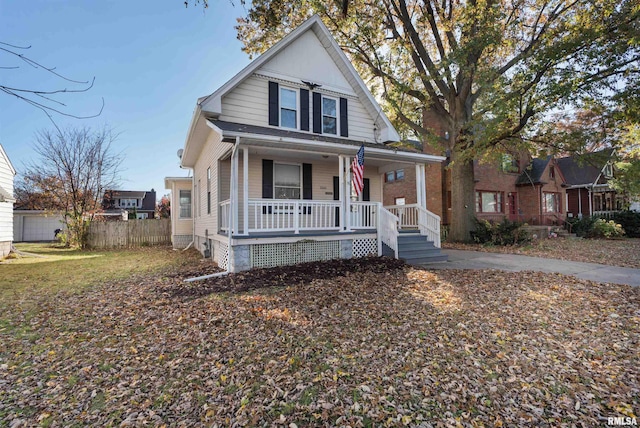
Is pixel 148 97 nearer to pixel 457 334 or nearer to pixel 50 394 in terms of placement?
pixel 50 394

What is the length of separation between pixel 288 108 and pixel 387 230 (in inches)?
208

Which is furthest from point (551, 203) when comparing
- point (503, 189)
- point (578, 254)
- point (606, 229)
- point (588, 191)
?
point (578, 254)

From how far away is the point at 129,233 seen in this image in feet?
55.0

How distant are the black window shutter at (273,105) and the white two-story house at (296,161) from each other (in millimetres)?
33

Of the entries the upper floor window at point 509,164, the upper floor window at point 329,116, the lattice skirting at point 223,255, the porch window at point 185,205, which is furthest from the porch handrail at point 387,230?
the upper floor window at point 509,164

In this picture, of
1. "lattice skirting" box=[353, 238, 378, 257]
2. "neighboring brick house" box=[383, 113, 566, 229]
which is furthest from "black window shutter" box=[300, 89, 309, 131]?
"neighboring brick house" box=[383, 113, 566, 229]

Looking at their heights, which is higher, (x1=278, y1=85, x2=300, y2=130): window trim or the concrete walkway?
(x1=278, y1=85, x2=300, y2=130): window trim

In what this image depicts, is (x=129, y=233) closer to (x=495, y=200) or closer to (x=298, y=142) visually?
Answer: (x=298, y=142)

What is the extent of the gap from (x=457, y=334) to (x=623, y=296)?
425 cm

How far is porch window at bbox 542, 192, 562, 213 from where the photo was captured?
2438cm

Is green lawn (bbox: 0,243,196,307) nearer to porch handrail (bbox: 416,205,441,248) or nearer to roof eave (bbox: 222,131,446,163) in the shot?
roof eave (bbox: 222,131,446,163)

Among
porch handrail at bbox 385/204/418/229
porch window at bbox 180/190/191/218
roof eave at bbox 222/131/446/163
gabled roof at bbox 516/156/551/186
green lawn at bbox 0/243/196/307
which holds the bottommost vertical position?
green lawn at bbox 0/243/196/307

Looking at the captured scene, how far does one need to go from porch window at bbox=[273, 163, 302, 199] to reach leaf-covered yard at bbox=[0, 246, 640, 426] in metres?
4.81

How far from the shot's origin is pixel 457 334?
414 cm
